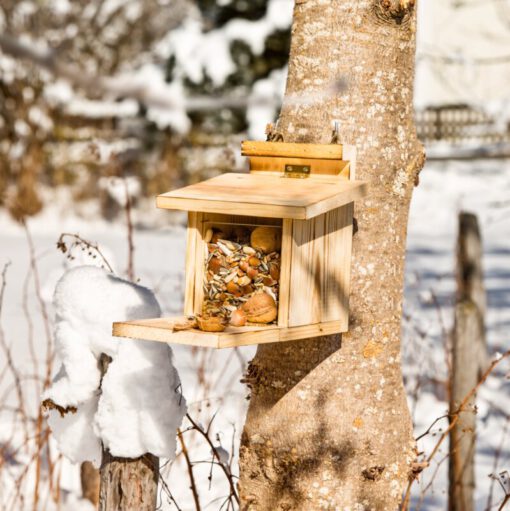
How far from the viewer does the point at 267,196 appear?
2225 mm

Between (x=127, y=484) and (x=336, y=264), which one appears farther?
(x=336, y=264)

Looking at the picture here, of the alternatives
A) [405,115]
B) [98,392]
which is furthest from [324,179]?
[98,392]

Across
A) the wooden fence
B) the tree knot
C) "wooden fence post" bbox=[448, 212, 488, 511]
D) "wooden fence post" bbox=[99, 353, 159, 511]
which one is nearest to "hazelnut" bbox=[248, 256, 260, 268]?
"wooden fence post" bbox=[99, 353, 159, 511]

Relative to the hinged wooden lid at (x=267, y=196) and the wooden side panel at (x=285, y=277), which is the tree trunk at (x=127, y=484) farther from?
the hinged wooden lid at (x=267, y=196)

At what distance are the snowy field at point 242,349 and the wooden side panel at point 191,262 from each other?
494 mm

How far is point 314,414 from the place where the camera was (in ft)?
8.18

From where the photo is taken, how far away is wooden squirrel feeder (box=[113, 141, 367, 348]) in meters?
2.20

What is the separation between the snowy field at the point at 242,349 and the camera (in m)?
4.19

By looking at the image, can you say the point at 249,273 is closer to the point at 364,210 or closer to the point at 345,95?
the point at 364,210

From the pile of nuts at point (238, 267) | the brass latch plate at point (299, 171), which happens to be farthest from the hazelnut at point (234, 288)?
the brass latch plate at point (299, 171)

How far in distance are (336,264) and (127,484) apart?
0.75m

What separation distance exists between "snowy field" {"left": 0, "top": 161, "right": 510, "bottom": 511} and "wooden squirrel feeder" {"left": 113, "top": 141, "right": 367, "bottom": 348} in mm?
523

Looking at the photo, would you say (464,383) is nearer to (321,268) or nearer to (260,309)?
(321,268)

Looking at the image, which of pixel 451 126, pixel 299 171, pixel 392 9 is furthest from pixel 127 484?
pixel 451 126
